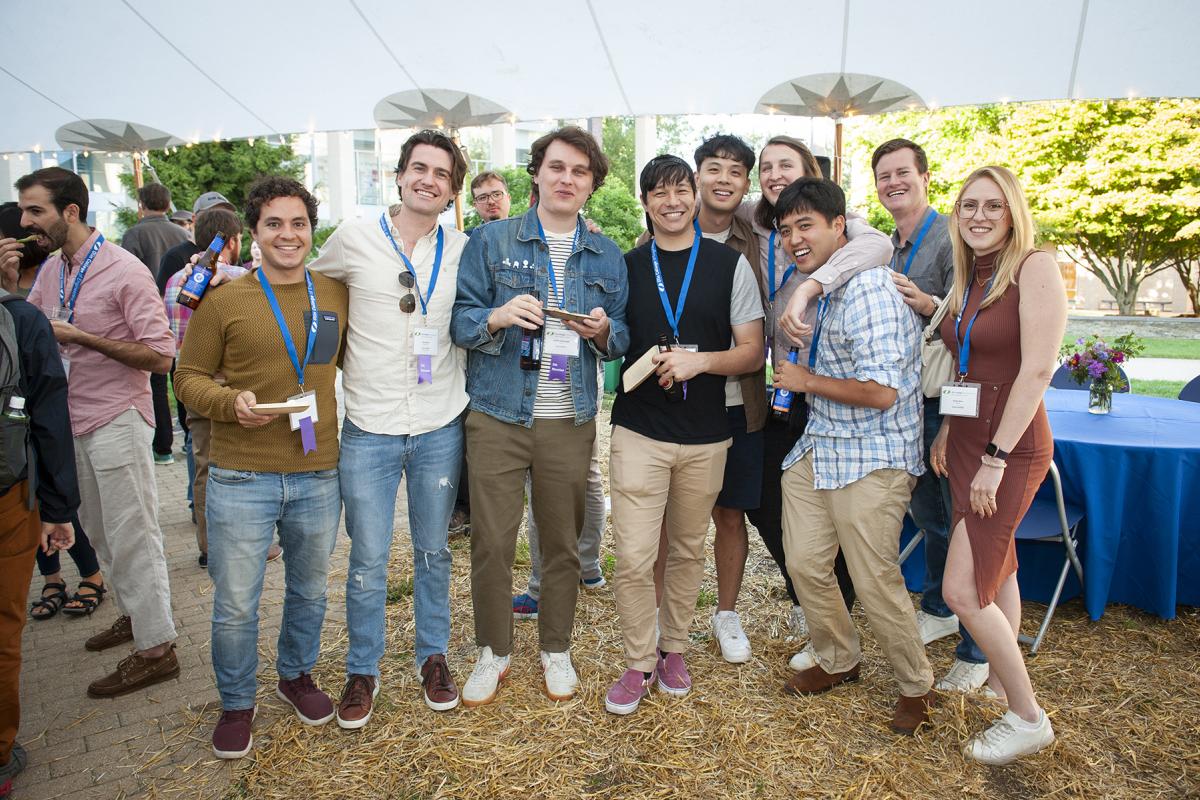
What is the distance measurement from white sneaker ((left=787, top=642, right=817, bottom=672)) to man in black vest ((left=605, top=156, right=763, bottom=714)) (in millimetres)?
614

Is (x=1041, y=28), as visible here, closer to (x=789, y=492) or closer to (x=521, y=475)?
(x=789, y=492)

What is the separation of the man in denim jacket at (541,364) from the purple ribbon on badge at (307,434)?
2.02 feet

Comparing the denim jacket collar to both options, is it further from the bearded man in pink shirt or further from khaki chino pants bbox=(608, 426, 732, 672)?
the bearded man in pink shirt

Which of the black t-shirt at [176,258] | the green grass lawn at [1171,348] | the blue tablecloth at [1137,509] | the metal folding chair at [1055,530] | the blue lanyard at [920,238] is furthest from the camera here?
the green grass lawn at [1171,348]

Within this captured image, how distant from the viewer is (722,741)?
289cm

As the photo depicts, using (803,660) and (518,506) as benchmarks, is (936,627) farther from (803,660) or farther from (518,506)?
(518,506)

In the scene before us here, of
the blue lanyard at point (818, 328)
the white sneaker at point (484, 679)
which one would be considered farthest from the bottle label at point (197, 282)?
the blue lanyard at point (818, 328)

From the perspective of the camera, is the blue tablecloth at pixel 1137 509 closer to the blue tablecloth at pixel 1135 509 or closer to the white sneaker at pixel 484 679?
the blue tablecloth at pixel 1135 509

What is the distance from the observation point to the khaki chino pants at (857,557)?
281cm

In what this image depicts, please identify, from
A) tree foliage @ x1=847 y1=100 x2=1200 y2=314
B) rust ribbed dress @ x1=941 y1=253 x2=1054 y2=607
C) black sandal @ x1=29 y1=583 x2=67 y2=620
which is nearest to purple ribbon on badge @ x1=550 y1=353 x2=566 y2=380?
rust ribbed dress @ x1=941 y1=253 x2=1054 y2=607

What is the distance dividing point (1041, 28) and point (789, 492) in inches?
182

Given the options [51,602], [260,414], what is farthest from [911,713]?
[51,602]

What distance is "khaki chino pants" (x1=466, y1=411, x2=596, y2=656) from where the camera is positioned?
118 inches

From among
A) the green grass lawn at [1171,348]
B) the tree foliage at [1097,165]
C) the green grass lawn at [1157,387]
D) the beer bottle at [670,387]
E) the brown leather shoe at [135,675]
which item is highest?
the tree foliage at [1097,165]
